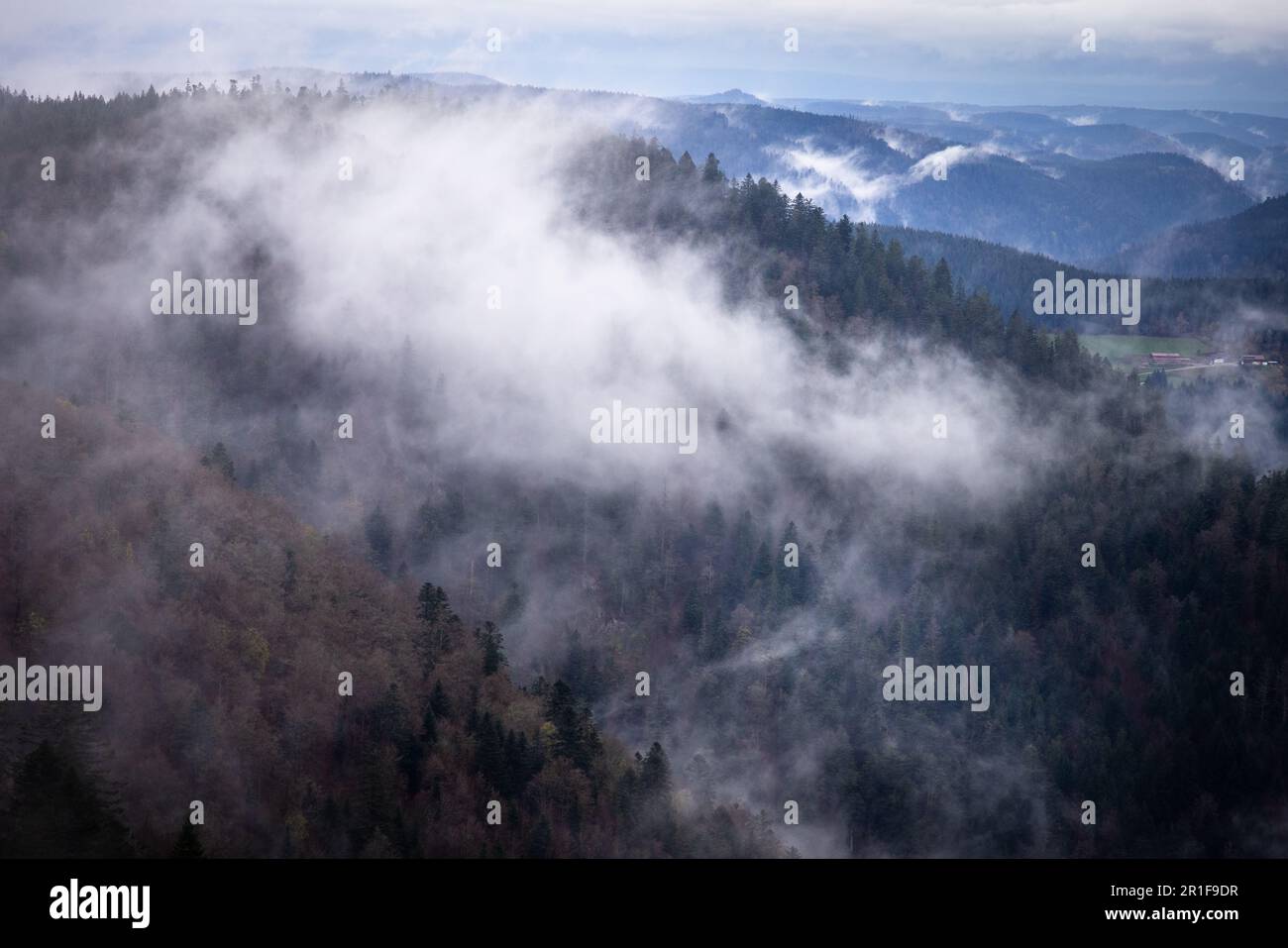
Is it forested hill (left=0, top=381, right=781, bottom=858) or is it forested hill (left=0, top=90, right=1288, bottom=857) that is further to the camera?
forested hill (left=0, top=90, right=1288, bottom=857)

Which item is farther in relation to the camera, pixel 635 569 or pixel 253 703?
pixel 635 569

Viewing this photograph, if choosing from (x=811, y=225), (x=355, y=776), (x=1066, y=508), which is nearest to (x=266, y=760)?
(x=355, y=776)

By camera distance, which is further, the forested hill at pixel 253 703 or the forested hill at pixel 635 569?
the forested hill at pixel 635 569

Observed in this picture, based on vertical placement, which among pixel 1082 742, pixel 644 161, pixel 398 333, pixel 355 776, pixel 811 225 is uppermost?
pixel 644 161

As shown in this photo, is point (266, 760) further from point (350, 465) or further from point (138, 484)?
point (350, 465)

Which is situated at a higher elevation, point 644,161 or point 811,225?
point 644,161

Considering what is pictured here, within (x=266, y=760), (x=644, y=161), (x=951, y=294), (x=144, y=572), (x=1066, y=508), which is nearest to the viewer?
(x=266, y=760)

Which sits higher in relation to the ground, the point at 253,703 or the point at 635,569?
the point at 253,703
